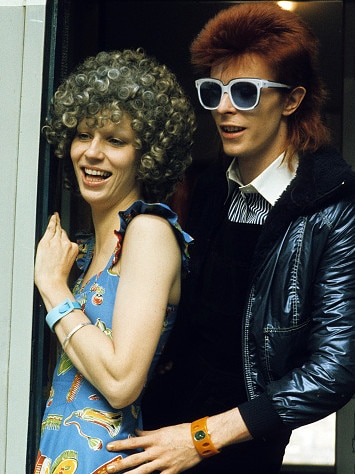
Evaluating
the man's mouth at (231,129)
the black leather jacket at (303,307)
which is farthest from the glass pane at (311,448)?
the man's mouth at (231,129)

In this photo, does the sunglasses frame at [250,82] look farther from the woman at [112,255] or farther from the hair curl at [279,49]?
the woman at [112,255]

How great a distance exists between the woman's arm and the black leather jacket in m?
0.30

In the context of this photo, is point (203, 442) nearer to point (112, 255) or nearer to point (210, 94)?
point (112, 255)

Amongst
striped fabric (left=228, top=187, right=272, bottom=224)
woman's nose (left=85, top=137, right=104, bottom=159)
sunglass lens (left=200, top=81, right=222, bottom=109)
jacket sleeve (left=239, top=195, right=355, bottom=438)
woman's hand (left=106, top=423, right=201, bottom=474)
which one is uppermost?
sunglass lens (left=200, top=81, right=222, bottom=109)

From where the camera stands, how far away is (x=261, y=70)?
2.42 meters

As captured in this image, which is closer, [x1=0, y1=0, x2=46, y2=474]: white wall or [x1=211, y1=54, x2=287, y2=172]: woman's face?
[x1=0, y1=0, x2=46, y2=474]: white wall

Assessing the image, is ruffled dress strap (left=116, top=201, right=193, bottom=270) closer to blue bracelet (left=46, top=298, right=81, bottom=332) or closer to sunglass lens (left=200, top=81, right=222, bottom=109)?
blue bracelet (left=46, top=298, right=81, bottom=332)

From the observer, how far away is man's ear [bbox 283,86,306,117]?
8.18 ft

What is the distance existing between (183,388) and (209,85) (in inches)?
36.7

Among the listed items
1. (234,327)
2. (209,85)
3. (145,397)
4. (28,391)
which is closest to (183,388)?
(145,397)

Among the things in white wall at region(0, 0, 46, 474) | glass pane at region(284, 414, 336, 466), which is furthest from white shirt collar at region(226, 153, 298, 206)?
glass pane at region(284, 414, 336, 466)

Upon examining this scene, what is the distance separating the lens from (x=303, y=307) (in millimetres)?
2266

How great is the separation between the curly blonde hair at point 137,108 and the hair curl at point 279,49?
8.7 inches

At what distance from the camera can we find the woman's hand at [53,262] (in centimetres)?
220
